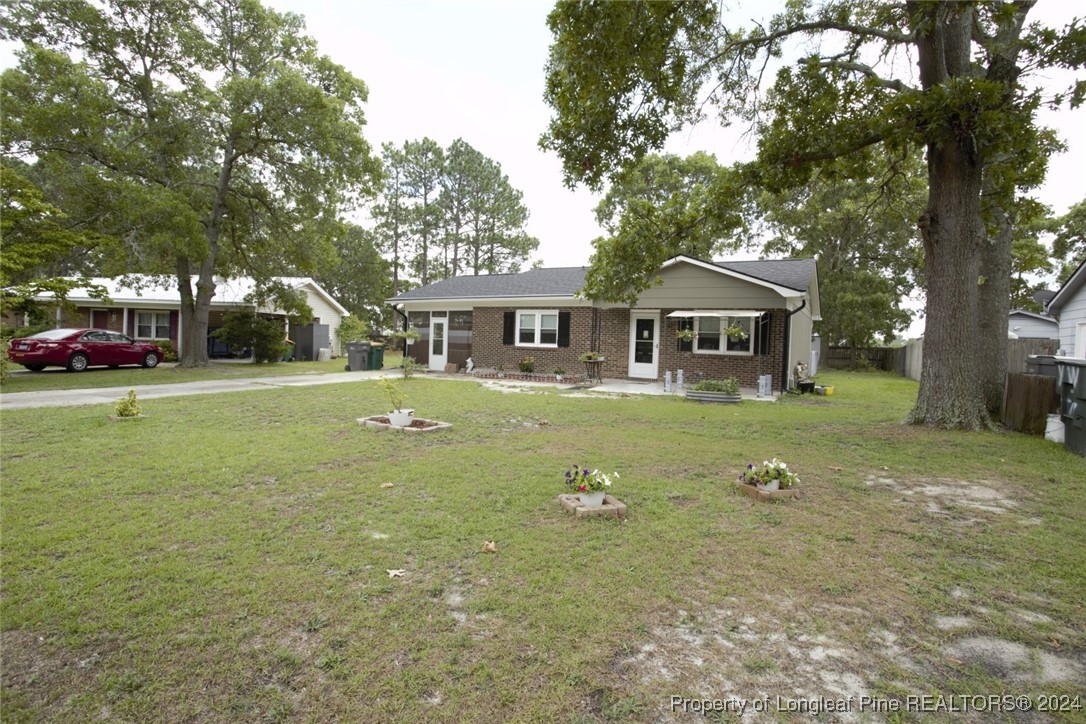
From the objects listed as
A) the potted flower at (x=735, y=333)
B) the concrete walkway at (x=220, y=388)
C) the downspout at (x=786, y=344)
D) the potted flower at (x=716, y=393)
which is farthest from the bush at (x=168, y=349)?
the downspout at (x=786, y=344)

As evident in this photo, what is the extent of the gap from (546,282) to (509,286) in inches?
57.7

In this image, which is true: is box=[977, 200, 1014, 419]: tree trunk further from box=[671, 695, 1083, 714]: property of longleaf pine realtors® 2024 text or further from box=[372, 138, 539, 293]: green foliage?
box=[372, 138, 539, 293]: green foliage

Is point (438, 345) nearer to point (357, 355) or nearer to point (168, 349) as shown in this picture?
point (357, 355)

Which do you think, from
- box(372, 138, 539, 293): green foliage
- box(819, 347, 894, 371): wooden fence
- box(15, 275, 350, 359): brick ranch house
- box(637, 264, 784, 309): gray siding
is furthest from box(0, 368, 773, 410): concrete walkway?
box(372, 138, 539, 293): green foliage

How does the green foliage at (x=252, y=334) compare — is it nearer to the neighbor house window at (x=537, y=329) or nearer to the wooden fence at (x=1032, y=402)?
the neighbor house window at (x=537, y=329)

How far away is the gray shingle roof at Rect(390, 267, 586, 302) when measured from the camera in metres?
18.4

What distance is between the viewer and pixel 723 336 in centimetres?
1555

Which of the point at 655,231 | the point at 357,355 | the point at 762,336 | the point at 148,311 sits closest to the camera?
the point at 655,231

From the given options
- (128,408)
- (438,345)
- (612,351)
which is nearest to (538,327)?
(612,351)

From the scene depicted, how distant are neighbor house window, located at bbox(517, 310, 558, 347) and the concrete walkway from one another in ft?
6.75

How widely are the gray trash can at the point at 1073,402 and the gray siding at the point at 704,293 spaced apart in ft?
23.5

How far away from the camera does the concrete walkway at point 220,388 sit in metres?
10.3

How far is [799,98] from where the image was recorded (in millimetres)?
9633

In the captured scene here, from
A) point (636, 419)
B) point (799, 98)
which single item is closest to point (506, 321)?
point (636, 419)
